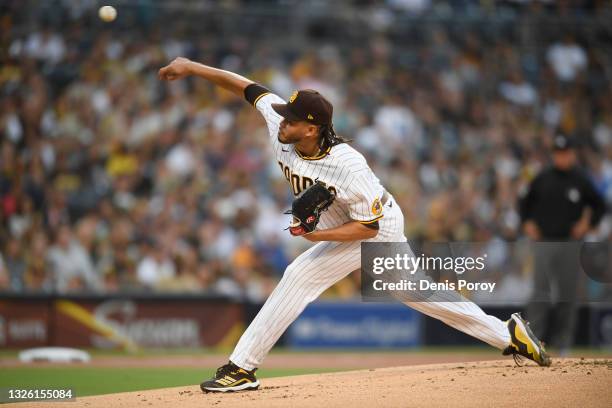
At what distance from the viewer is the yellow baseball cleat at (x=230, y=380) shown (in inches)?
218

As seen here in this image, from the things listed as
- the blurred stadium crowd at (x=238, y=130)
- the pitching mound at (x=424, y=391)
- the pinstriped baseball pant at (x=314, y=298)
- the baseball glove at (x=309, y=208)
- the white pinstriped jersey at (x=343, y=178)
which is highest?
the blurred stadium crowd at (x=238, y=130)

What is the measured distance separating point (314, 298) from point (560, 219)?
13.4 ft

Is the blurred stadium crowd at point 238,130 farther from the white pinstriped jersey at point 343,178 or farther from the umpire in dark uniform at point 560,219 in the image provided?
the white pinstriped jersey at point 343,178

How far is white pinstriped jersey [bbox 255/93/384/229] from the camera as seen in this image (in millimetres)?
5398

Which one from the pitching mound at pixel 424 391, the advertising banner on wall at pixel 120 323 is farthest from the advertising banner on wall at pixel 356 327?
the pitching mound at pixel 424 391

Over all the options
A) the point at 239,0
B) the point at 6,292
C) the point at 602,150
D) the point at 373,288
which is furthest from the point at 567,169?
the point at 239,0

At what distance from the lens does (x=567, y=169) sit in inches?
353

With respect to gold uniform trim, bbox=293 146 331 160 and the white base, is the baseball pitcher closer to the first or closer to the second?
gold uniform trim, bbox=293 146 331 160

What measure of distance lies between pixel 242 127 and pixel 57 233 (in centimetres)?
348

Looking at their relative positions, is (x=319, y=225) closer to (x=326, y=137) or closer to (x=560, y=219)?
(x=326, y=137)

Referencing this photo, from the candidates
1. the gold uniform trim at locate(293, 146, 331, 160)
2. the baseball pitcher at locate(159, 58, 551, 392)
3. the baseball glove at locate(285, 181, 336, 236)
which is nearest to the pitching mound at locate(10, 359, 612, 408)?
the baseball pitcher at locate(159, 58, 551, 392)

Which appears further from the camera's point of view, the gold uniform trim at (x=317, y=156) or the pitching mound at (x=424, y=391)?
the gold uniform trim at (x=317, y=156)

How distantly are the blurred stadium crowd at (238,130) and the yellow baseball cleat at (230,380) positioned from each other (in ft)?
18.8

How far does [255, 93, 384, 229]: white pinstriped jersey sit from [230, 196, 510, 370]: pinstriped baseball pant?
0.79 feet
